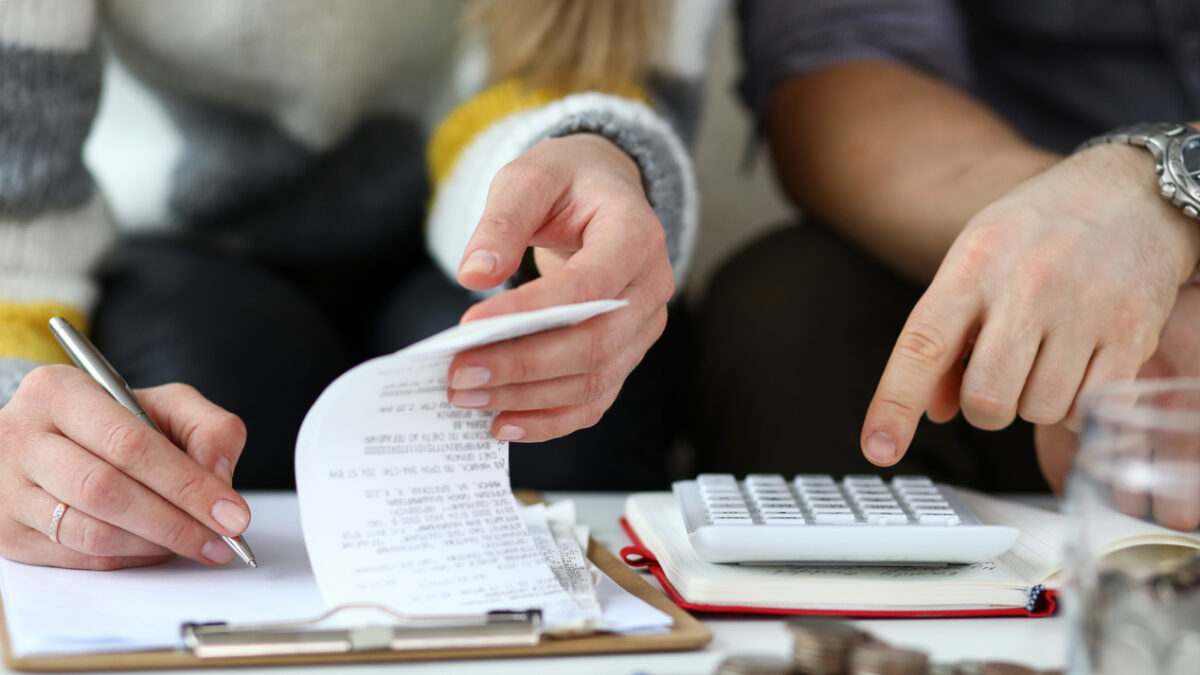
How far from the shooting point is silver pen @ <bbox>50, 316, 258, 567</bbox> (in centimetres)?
49

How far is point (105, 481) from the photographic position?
1.50 feet

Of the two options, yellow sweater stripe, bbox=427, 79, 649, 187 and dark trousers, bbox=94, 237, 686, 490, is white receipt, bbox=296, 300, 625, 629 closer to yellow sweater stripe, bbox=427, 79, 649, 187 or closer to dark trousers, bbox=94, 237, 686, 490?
dark trousers, bbox=94, 237, 686, 490

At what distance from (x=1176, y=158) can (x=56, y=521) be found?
66cm

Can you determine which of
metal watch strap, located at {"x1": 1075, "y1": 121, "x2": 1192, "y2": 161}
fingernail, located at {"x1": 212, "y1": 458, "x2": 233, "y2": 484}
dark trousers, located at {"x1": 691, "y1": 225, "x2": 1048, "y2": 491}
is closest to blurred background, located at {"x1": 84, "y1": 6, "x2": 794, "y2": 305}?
dark trousers, located at {"x1": 691, "y1": 225, "x2": 1048, "y2": 491}

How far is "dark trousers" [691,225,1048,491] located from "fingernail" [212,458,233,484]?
19.5 inches

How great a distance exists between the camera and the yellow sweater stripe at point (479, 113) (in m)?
0.85

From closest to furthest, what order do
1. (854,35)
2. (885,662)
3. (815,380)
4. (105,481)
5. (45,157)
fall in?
(885,662), (105,481), (45,157), (815,380), (854,35)

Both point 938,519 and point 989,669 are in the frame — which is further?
point 938,519

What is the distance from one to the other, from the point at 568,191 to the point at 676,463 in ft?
2.81

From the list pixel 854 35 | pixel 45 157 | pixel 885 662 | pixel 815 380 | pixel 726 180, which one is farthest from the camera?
pixel 726 180

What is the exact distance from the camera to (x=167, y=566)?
0.49m

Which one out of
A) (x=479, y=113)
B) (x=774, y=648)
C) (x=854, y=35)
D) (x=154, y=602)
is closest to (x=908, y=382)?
(x=774, y=648)

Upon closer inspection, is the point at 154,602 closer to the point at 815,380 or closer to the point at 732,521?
the point at 732,521

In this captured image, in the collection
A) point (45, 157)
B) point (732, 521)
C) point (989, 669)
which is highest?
point (45, 157)
